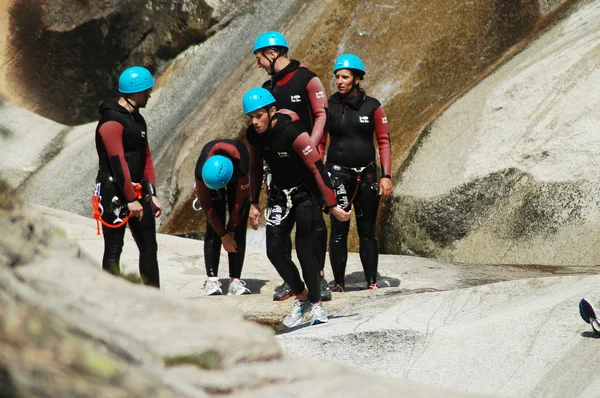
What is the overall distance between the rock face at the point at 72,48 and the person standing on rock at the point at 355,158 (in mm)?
9273

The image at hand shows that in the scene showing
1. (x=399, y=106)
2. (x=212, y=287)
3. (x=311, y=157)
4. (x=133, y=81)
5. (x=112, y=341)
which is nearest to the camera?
(x=112, y=341)

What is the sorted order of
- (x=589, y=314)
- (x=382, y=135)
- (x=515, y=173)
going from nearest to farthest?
(x=589, y=314) → (x=382, y=135) → (x=515, y=173)

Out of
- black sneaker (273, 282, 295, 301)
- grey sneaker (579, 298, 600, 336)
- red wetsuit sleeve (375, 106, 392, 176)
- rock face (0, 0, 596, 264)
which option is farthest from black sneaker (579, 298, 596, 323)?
rock face (0, 0, 596, 264)

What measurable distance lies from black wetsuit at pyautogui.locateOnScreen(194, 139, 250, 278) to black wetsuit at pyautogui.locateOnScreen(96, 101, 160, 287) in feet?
3.33

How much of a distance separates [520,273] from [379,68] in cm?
488

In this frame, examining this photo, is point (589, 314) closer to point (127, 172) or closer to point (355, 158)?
point (355, 158)

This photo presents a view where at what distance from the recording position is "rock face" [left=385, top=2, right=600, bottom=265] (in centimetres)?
1035

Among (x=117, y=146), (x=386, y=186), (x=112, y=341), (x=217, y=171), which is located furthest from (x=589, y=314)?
(x=112, y=341)

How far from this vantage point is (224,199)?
8.88 metres

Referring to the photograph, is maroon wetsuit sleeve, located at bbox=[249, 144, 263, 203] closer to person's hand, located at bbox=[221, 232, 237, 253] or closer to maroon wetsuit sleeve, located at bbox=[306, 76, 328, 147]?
maroon wetsuit sleeve, located at bbox=[306, 76, 328, 147]

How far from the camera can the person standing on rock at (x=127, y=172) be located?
742cm

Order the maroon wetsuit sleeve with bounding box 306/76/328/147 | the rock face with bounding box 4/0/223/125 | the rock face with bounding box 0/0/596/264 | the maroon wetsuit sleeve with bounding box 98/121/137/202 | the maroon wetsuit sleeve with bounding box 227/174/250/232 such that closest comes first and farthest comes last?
the maroon wetsuit sleeve with bounding box 98/121/137/202, the maroon wetsuit sleeve with bounding box 306/76/328/147, the maroon wetsuit sleeve with bounding box 227/174/250/232, the rock face with bounding box 0/0/596/264, the rock face with bounding box 4/0/223/125

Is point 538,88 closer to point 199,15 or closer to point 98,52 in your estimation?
point 199,15

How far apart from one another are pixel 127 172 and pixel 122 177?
54 mm
